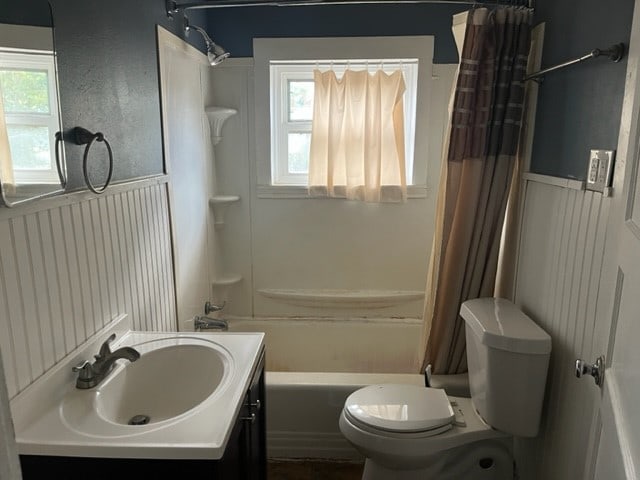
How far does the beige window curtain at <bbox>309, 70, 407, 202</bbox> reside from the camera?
272 cm

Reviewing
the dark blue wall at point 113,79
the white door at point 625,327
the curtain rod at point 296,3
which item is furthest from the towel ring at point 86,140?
the white door at point 625,327

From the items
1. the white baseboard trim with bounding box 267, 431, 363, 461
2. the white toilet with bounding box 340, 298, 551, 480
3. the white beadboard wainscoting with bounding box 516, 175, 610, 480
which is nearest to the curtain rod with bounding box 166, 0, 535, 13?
the white beadboard wainscoting with bounding box 516, 175, 610, 480

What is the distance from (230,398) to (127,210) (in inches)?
32.0

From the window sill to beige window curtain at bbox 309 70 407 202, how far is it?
69 millimetres

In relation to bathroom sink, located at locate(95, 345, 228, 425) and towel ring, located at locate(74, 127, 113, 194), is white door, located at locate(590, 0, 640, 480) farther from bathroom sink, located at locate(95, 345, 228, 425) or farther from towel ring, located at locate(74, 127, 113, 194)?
towel ring, located at locate(74, 127, 113, 194)

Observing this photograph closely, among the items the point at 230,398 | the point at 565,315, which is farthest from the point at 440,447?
the point at 230,398

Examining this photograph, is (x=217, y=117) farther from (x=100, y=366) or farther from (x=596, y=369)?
(x=596, y=369)

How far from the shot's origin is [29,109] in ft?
3.68

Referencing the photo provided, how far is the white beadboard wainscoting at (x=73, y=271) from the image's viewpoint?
41.7 inches

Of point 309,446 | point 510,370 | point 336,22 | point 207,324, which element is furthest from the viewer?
point 336,22

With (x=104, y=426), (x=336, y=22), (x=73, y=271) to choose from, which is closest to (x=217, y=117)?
(x=336, y=22)

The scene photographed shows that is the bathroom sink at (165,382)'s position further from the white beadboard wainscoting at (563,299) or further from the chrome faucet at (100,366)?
the white beadboard wainscoting at (563,299)

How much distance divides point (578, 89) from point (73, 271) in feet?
5.48

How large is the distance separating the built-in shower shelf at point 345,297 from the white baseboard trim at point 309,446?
95 centimetres
